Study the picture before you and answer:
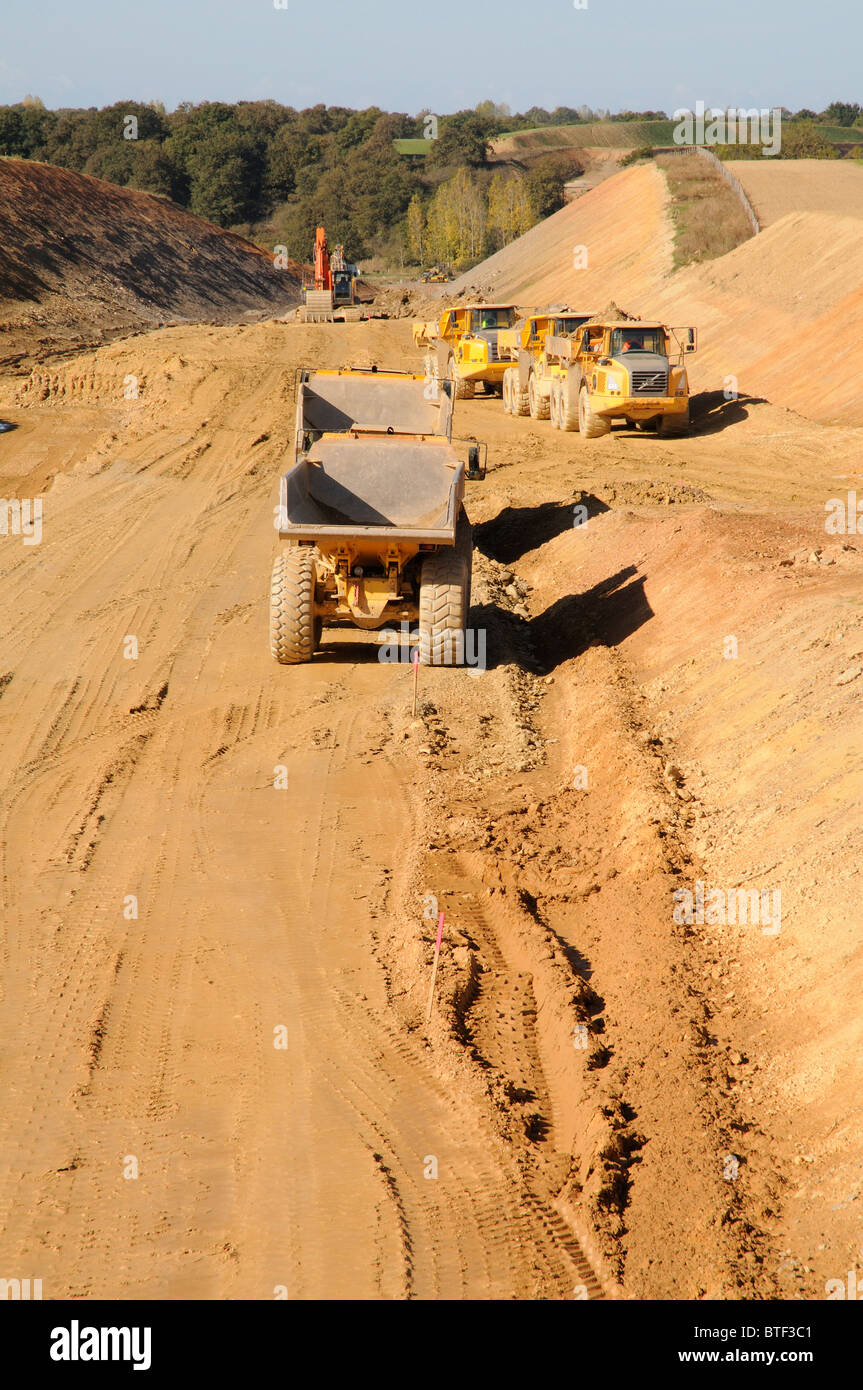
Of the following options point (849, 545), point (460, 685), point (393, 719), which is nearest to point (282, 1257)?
point (393, 719)

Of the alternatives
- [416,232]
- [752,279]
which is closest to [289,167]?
[416,232]

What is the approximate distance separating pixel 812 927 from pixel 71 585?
11.0 meters

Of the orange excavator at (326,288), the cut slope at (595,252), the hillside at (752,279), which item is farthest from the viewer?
the orange excavator at (326,288)

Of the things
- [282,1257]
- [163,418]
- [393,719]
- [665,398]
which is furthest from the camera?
[163,418]

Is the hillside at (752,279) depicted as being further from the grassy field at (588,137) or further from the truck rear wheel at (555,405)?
the grassy field at (588,137)

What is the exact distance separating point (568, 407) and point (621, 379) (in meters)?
1.91

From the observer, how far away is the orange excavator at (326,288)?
46.5 m

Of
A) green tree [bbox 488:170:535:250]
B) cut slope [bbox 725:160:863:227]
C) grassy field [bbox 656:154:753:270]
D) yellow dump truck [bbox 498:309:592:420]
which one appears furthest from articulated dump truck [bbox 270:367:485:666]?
green tree [bbox 488:170:535:250]

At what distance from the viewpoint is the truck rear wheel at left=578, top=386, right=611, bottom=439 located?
2278cm

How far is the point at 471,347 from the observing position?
94.9ft

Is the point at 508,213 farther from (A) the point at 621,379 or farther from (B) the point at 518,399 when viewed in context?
(A) the point at 621,379

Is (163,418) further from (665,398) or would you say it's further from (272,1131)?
(272,1131)

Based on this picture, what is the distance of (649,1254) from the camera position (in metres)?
4.77

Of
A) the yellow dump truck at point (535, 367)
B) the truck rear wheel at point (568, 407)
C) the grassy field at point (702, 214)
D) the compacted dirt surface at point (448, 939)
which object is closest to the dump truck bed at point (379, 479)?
the compacted dirt surface at point (448, 939)
